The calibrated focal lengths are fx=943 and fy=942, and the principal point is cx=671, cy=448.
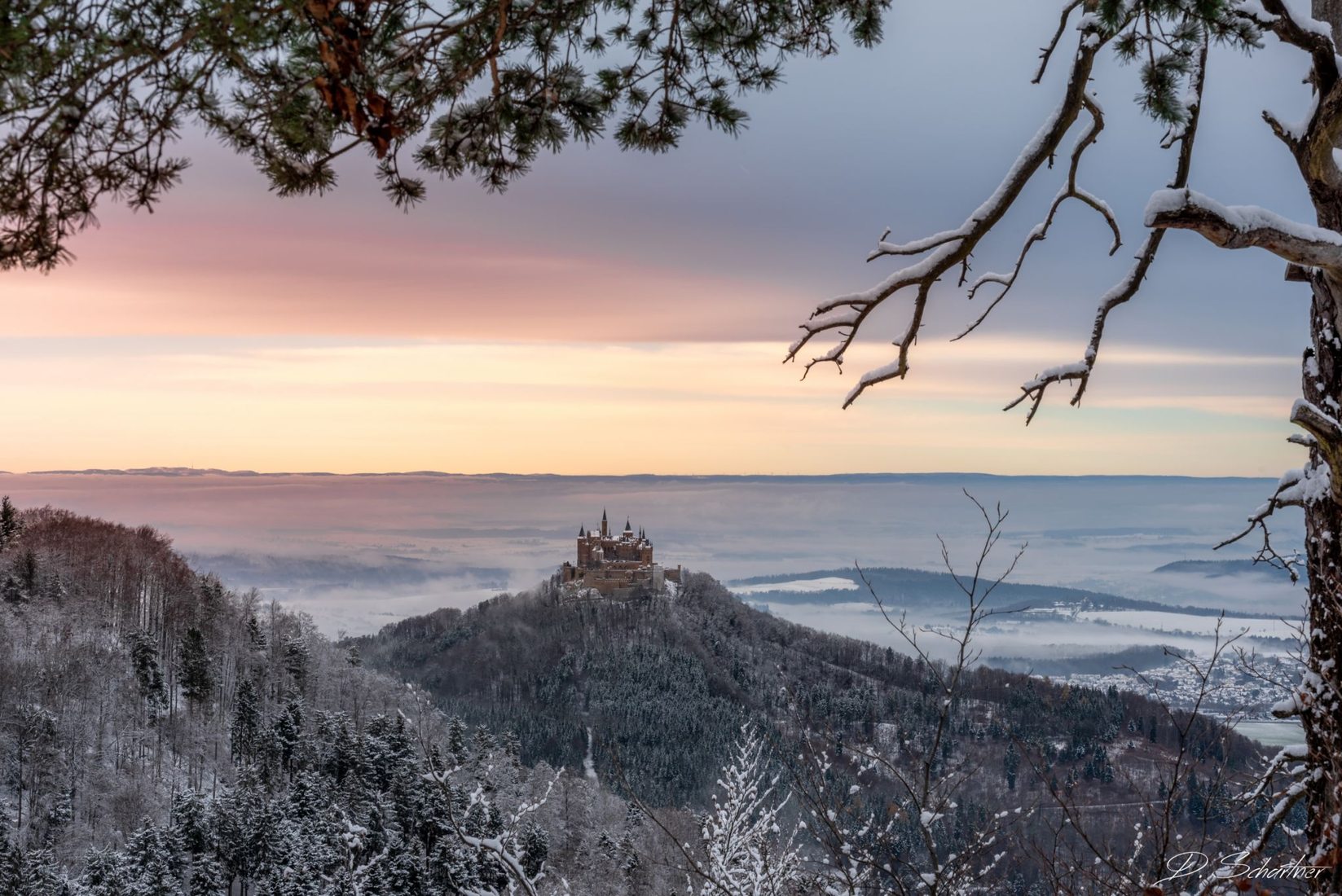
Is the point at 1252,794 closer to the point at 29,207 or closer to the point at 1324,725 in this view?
the point at 1324,725

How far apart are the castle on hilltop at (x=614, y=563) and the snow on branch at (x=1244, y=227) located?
10536 cm

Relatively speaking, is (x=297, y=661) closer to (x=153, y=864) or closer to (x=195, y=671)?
(x=195, y=671)

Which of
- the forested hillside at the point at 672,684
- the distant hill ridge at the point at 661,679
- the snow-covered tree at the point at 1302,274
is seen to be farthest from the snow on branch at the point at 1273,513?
the distant hill ridge at the point at 661,679

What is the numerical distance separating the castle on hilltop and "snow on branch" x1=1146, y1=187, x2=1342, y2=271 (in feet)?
346

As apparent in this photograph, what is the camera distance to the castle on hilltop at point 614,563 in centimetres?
10844

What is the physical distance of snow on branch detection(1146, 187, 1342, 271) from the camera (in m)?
2.65

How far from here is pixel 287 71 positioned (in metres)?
3.74

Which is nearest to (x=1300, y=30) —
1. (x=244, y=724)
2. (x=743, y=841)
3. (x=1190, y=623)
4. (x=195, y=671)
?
(x=743, y=841)

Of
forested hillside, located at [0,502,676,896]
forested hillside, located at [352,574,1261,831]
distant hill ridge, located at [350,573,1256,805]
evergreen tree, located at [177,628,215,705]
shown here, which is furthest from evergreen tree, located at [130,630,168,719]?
distant hill ridge, located at [350,573,1256,805]

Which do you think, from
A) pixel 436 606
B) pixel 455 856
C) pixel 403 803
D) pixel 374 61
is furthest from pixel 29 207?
pixel 436 606

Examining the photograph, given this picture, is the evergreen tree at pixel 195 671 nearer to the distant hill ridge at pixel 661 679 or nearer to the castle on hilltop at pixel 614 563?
the distant hill ridge at pixel 661 679

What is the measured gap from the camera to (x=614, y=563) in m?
110

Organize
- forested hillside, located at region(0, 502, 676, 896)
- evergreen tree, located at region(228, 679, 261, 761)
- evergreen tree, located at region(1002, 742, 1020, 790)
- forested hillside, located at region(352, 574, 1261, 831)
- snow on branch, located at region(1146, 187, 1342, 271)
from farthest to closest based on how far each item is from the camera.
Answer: forested hillside, located at region(352, 574, 1261, 831), evergreen tree, located at region(1002, 742, 1020, 790), evergreen tree, located at region(228, 679, 261, 761), forested hillside, located at region(0, 502, 676, 896), snow on branch, located at region(1146, 187, 1342, 271)

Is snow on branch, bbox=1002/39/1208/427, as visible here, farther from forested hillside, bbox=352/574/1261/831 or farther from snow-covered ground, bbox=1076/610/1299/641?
forested hillside, bbox=352/574/1261/831
